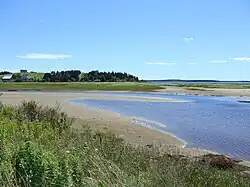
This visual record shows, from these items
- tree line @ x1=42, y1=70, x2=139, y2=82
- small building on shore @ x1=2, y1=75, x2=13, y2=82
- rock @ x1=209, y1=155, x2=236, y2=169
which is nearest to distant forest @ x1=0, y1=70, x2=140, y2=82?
tree line @ x1=42, y1=70, x2=139, y2=82

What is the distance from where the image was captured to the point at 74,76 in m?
130

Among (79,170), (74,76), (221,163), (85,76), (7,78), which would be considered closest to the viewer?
(79,170)

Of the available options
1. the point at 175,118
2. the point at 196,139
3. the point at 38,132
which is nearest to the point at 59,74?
the point at 175,118

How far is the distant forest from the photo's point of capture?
127 m

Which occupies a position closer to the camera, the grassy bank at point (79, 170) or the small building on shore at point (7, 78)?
the grassy bank at point (79, 170)

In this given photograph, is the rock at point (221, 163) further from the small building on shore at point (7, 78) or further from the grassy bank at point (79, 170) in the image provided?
the small building on shore at point (7, 78)

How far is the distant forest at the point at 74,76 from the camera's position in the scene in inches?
4988

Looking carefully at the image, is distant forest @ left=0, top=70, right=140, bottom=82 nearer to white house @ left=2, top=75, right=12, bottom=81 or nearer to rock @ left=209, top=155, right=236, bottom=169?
white house @ left=2, top=75, right=12, bottom=81

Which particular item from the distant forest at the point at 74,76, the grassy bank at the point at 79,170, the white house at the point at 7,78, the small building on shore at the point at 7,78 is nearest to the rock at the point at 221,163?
the grassy bank at the point at 79,170

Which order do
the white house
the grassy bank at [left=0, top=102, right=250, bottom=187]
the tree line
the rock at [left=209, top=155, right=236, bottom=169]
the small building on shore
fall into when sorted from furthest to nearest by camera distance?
the white house
the small building on shore
the tree line
the rock at [left=209, top=155, right=236, bottom=169]
the grassy bank at [left=0, top=102, right=250, bottom=187]

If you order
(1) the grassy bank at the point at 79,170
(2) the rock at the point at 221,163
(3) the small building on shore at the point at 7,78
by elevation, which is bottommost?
(2) the rock at the point at 221,163

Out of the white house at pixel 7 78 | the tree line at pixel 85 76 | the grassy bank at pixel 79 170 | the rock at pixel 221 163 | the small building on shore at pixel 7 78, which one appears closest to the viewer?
the grassy bank at pixel 79 170

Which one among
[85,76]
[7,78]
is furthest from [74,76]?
[7,78]

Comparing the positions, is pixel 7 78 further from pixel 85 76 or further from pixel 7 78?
pixel 85 76
